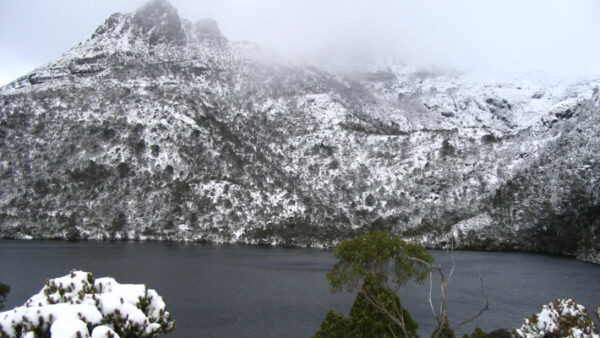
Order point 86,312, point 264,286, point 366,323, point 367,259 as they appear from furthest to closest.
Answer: point 264,286 → point 367,259 → point 366,323 → point 86,312

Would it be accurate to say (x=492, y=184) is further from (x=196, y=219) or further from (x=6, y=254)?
(x=6, y=254)

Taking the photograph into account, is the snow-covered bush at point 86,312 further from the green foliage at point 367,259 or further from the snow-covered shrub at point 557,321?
the green foliage at point 367,259

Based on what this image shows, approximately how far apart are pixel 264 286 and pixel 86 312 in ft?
232

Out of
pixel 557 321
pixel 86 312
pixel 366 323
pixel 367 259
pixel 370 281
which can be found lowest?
pixel 366 323

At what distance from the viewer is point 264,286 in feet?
265

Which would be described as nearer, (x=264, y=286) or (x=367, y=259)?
(x=367, y=259)

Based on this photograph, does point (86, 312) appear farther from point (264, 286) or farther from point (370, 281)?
point (264, 286)

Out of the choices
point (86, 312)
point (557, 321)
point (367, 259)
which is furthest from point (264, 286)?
point (86, 312)

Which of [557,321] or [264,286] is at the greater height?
[557,321]

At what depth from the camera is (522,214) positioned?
16962 cm

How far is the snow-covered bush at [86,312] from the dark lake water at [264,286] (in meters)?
36.8

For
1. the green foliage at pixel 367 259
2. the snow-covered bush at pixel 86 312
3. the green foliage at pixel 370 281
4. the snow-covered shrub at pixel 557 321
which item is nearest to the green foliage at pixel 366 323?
the green foliage at pixel 370 281

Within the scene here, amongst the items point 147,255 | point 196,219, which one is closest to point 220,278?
point 147,255

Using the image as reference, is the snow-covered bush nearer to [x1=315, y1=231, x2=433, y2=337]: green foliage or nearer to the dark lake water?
[x1=315, y1=231, x2=433, y2=337]: green foliage
